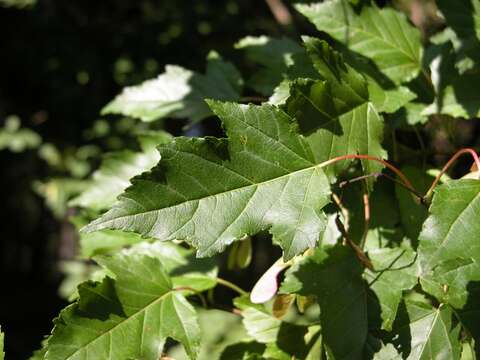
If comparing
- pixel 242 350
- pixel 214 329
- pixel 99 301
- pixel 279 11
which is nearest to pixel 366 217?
pixel 242 350

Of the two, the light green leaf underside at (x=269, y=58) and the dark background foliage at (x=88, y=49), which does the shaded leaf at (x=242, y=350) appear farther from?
the dark background foliage at (x=88, y=49)

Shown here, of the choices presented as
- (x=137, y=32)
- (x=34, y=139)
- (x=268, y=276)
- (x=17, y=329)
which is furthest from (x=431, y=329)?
(x=17, y=329)

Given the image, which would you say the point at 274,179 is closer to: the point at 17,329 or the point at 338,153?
the point at 338,153

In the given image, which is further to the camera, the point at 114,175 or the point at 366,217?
the point at 114,175

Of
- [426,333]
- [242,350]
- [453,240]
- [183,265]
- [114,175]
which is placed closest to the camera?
A: [453,240]

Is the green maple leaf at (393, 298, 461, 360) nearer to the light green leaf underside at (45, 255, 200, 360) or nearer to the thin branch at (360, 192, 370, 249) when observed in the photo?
the thin branch at (360, 192, 370, 249)

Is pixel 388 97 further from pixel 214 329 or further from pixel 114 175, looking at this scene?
pixel 214 329
